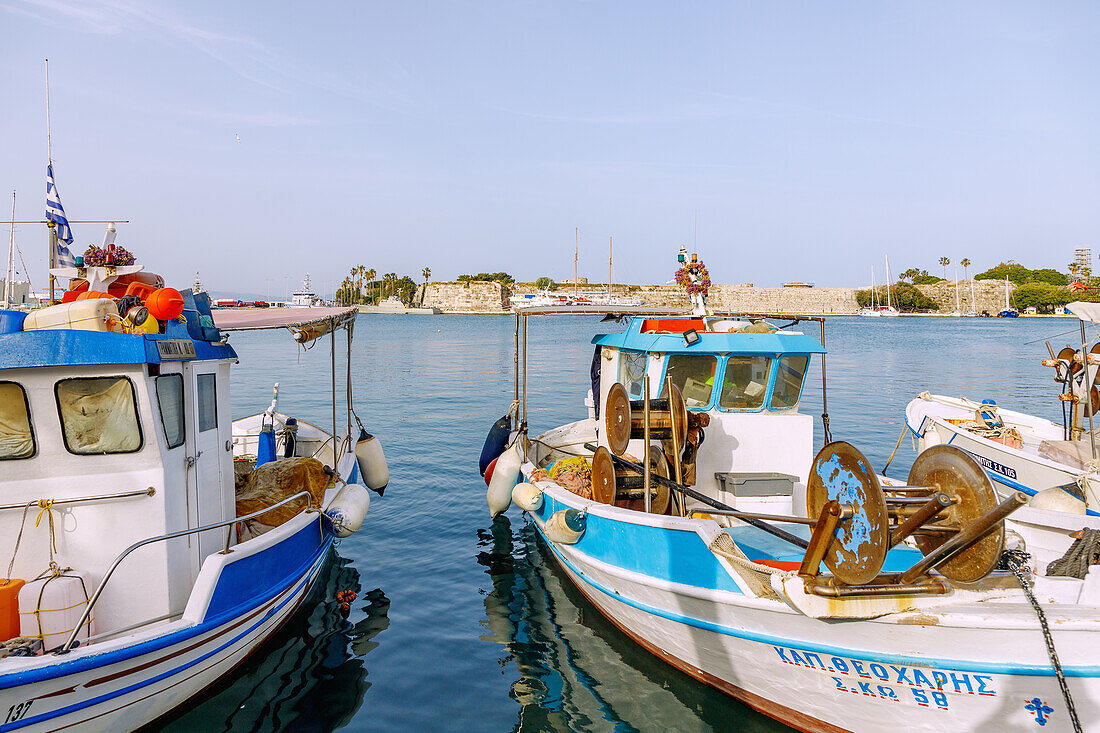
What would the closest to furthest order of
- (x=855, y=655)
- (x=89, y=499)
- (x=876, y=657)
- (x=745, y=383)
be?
1. (x=876, y=657)
2. (x=855, y=655)
3. (x=89, y=499)
4. (x=745, y=383)

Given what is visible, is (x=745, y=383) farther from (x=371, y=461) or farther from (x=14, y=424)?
(x=14, y=424)

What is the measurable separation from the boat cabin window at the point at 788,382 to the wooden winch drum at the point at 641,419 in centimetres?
160

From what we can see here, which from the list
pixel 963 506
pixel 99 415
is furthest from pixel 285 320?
pixel 963 506

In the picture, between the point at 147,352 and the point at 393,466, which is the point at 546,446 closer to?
the point at 393,466

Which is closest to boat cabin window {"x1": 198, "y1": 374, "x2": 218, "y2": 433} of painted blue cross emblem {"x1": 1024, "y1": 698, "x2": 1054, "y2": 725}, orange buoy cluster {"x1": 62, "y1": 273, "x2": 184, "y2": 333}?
orange buoy cluster {"x1": 62, "y1": 273, "x2": 184, "y2": 333}

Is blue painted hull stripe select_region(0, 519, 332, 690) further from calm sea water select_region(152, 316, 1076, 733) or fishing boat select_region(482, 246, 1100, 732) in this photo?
fishing boat select_region(482, 246, 1100, 732)

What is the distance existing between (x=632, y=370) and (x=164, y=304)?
5.52 m

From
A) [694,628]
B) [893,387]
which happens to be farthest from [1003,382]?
[694,628]

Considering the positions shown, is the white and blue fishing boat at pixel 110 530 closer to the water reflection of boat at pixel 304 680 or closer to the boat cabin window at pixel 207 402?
the boat cabin window at pixel 207 402

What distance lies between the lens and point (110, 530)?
5500 mm

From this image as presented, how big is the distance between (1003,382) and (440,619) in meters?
32.6

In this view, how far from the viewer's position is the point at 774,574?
5.07 m

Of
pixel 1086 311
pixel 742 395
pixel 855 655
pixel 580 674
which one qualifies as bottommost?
pixel 580 674

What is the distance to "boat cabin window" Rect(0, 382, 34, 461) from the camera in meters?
5.26
